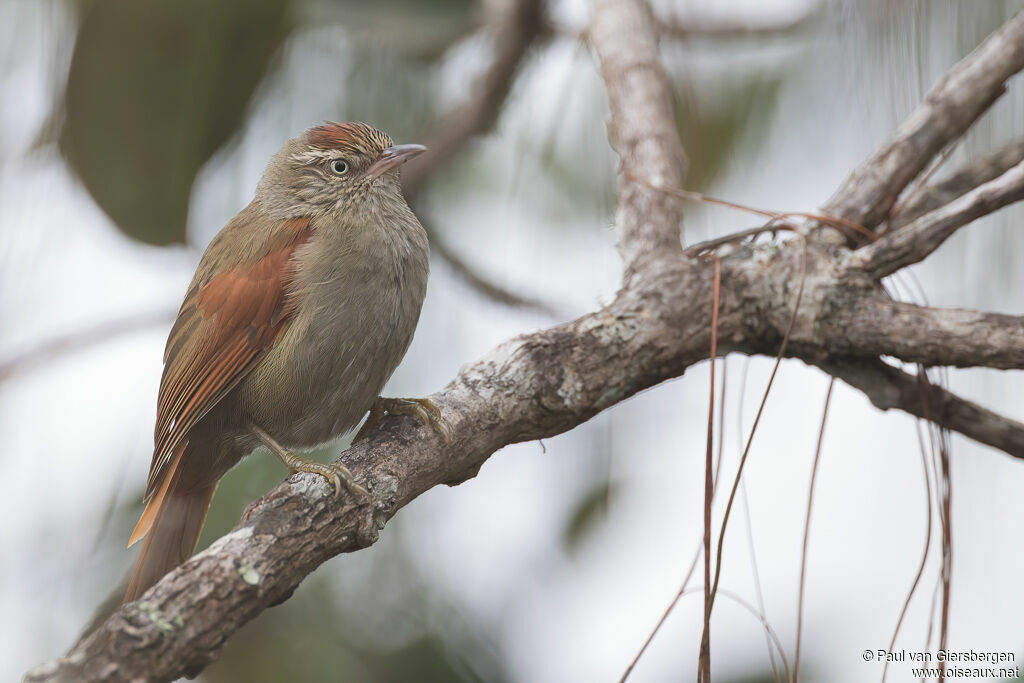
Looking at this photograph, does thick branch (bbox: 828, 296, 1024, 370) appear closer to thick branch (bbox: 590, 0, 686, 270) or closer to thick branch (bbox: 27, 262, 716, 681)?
thick branch (bbox: 27, 262, 716, 681)

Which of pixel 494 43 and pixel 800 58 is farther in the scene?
pixel 494 43

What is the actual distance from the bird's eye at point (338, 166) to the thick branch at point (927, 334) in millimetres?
1789

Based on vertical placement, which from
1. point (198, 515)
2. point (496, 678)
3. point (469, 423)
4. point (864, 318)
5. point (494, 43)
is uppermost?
point (494, 43)

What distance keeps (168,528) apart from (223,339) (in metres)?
0.59

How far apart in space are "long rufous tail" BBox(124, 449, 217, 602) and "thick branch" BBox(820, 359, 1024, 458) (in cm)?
194

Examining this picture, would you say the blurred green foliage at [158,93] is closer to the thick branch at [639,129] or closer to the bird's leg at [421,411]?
the bird's leg at [421,411]

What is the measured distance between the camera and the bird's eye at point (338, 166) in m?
3.22

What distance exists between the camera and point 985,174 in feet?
8.41

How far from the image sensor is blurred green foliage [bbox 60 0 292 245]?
2.59 metres

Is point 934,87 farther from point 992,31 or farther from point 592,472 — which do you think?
point 592,472

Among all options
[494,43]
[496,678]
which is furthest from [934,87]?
[496,678]

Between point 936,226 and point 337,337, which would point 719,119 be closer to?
point 936,226

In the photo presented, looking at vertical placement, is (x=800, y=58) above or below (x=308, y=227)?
above

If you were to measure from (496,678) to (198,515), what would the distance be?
Result: 1136mm
